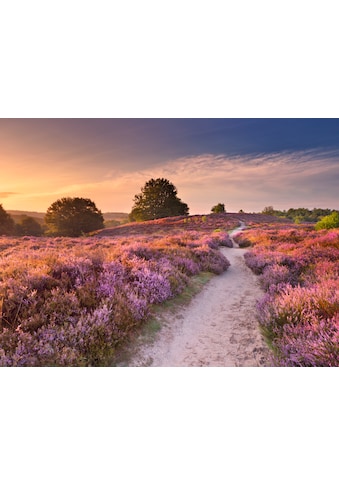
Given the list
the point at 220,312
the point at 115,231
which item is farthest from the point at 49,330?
the point at 115,231

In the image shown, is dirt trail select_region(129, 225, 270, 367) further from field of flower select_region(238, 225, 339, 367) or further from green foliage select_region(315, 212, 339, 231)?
green foliage select_region(315, 212, 339, 231)

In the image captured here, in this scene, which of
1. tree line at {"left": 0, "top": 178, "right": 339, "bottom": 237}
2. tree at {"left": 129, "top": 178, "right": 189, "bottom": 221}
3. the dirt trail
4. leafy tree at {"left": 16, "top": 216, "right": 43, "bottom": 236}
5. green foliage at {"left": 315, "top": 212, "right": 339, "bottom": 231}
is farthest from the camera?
leafy tree at {"left": 16, "top": 216, "right": 43, "bottom": 236}

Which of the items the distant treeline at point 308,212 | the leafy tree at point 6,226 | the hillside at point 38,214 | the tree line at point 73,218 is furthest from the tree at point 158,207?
the leafy tree at point 6,226

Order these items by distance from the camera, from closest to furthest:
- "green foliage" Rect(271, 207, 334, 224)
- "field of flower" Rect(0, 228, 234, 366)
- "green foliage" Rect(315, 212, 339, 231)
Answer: "field of flower" Rect(0, 228, 234, 366) < "green foliage" Rect(271, 207, 334, 224) < "green foliage" Rect(315, 212, 339, 231)

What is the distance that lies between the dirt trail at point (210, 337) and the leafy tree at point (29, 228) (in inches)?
762

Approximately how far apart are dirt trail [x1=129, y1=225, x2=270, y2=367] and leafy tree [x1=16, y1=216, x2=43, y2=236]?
19.4 meters

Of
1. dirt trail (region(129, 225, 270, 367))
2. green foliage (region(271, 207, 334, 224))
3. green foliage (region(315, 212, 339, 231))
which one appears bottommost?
dirt trail (region(129, 225, 270, 367))

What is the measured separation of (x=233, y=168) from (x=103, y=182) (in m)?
3.70

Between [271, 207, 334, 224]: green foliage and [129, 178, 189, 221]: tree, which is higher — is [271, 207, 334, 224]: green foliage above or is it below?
below

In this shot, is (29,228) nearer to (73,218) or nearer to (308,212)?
(73,218)

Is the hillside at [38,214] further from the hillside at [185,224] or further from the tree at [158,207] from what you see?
the hillside at [185,224]

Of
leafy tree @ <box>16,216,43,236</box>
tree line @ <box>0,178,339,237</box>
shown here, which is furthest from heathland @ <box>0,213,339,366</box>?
leafy tree @ <box>16,216,43,236</box>

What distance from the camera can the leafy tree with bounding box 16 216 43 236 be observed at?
20853 mm

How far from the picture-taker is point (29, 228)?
21.4 m
